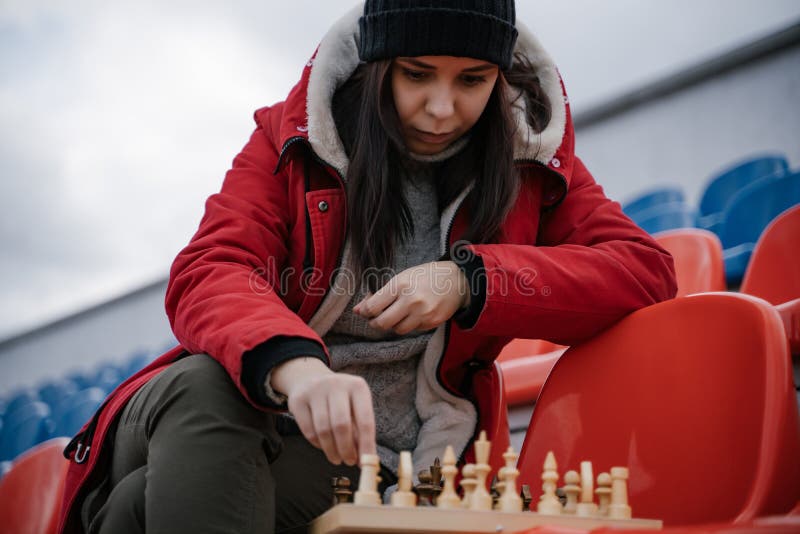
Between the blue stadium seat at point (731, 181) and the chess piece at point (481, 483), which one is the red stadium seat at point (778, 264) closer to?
the chess piece at point (481, 483)

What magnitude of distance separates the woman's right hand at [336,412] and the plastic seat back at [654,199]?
3.25 m

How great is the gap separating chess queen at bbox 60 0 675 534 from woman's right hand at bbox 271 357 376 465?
7 centimetres

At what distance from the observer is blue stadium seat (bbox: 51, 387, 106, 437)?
3.87 meters

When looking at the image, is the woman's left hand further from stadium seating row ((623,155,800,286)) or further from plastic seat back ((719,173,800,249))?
plastic seat back ((719,173,800,249))

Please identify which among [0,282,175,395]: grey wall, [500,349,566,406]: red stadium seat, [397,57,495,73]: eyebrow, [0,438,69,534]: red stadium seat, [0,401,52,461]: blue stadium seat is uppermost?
[397,57,495,73]: eyebrow

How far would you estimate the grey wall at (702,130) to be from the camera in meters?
4.75

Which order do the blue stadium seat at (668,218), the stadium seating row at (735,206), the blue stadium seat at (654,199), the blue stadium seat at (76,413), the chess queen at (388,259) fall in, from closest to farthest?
the chess queen at (388,259)
the stadium seating row at (735,206)
the blue stadium seat at (668,218)
the blue stadium seat at (76,413)
the blue stadium seat at (654,199)

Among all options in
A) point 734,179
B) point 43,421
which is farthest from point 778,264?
point 43,421

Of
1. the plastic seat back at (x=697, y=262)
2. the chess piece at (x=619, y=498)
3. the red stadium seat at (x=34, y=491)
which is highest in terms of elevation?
the chess piece at (x=619, y=498)

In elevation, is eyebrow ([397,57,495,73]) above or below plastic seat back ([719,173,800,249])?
above

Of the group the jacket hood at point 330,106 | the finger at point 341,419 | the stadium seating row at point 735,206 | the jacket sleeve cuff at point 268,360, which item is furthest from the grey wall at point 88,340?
the finger at point 341,419

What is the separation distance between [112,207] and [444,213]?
7274 mm

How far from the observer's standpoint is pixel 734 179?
3770mm

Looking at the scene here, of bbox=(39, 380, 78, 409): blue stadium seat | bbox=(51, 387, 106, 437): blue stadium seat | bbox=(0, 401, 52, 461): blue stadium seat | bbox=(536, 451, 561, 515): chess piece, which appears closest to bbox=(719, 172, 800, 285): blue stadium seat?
bbox=(536, 451, 561, 515): chess piece
